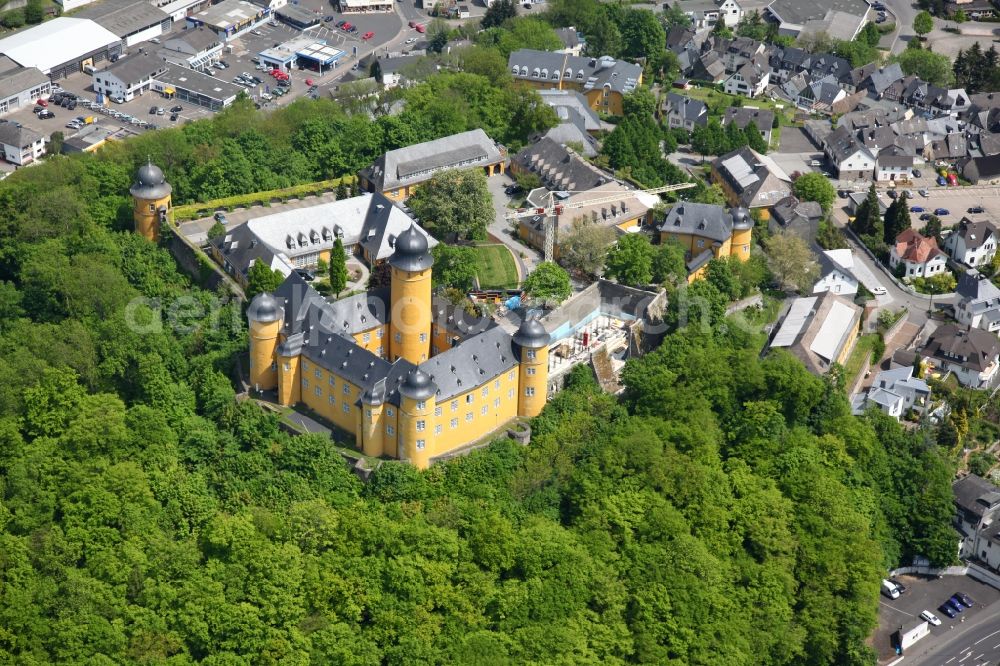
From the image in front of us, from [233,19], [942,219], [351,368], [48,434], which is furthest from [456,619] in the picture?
[233,19]

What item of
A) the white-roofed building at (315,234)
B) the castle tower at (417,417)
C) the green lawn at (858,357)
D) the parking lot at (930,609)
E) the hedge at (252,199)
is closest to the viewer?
the castle tower at (417,417)

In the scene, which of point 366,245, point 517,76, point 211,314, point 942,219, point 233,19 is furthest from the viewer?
point 233,19

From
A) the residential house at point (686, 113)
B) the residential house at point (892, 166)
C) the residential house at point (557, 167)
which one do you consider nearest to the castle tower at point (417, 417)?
the residential house at point (557, 167)

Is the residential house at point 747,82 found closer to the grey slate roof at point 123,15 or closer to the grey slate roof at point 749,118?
the grey slate roof at point 749,118

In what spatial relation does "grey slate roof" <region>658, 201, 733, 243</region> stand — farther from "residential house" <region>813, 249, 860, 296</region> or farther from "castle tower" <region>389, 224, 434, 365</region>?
"castle tower" <region>389, 224, 434, 365</region>

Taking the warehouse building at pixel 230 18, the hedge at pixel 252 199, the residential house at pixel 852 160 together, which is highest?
the hedge at pixel 252 199

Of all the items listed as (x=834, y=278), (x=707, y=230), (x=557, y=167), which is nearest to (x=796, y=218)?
(x=834, y=278)

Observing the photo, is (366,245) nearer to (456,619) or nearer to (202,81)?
(456,619)
